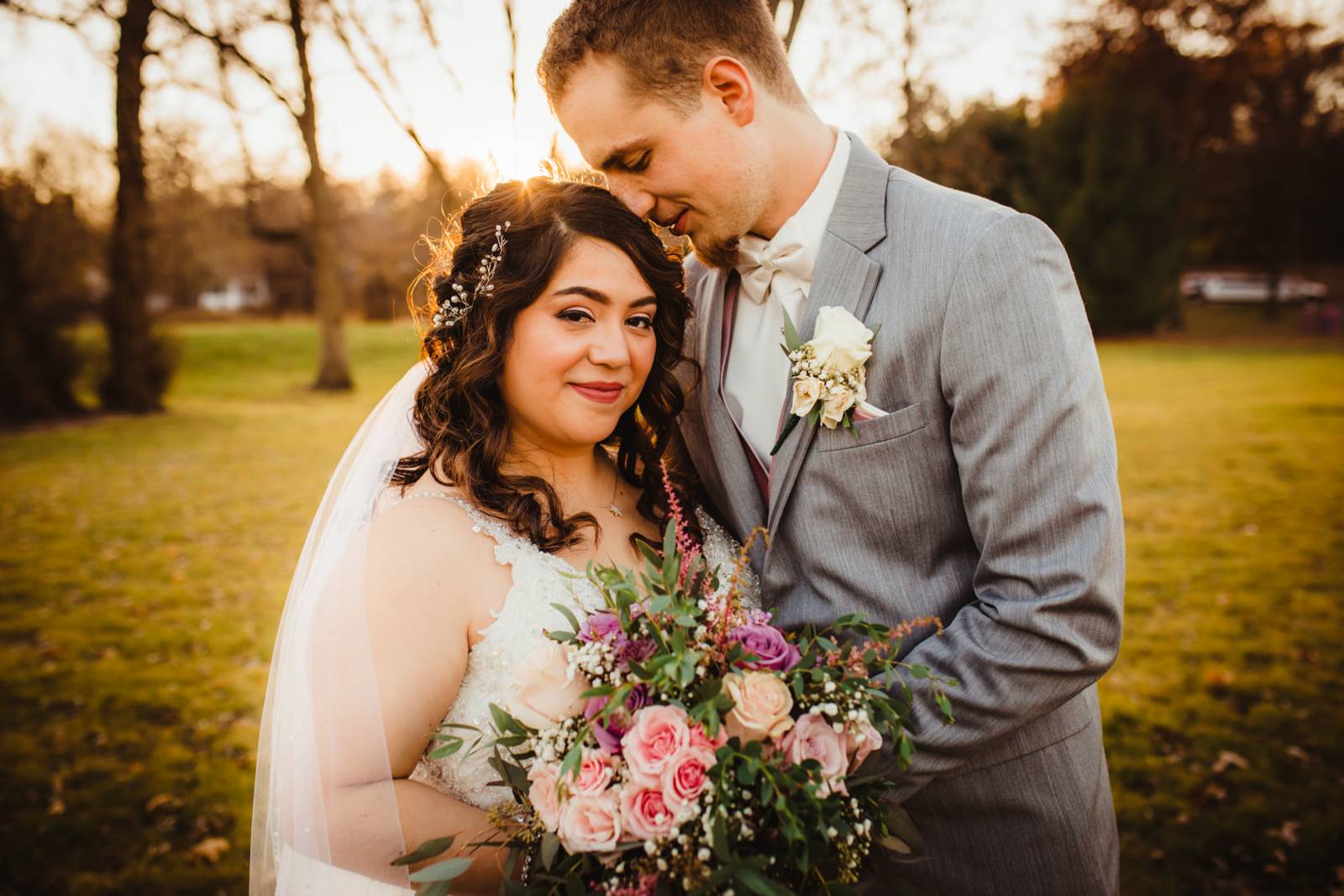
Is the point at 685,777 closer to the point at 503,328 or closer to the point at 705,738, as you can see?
the point at 705,738

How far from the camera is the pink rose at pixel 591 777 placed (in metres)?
1.63

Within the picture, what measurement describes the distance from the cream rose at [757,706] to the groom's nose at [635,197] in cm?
143

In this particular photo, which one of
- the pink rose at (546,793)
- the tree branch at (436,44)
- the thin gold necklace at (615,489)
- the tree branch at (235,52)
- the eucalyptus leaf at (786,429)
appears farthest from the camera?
the tree branch at (235,52)

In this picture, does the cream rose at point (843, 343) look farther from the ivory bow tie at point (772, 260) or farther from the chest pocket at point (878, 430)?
the ivory bow tie at point (772, 260)

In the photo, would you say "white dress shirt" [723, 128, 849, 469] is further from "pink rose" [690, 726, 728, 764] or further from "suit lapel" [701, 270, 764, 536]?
"pink rose" [690, 726, 728, 764]

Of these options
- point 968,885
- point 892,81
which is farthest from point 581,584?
point 892,81

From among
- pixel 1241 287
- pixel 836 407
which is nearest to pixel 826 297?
pixel 836 407

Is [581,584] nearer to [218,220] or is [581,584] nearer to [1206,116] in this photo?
[218,220]

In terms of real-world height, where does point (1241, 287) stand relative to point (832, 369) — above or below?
above

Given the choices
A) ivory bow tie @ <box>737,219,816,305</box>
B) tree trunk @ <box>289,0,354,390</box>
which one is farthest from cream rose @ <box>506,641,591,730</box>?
tree trunk @ <box>289,0,354,390</box>

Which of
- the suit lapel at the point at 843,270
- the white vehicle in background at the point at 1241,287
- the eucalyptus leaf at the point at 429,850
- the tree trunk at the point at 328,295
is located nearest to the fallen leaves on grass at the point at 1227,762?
the suit lapel at the point at 843,270

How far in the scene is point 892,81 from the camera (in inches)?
253

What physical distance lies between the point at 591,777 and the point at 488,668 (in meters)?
0.60

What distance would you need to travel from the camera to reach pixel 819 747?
166cm
